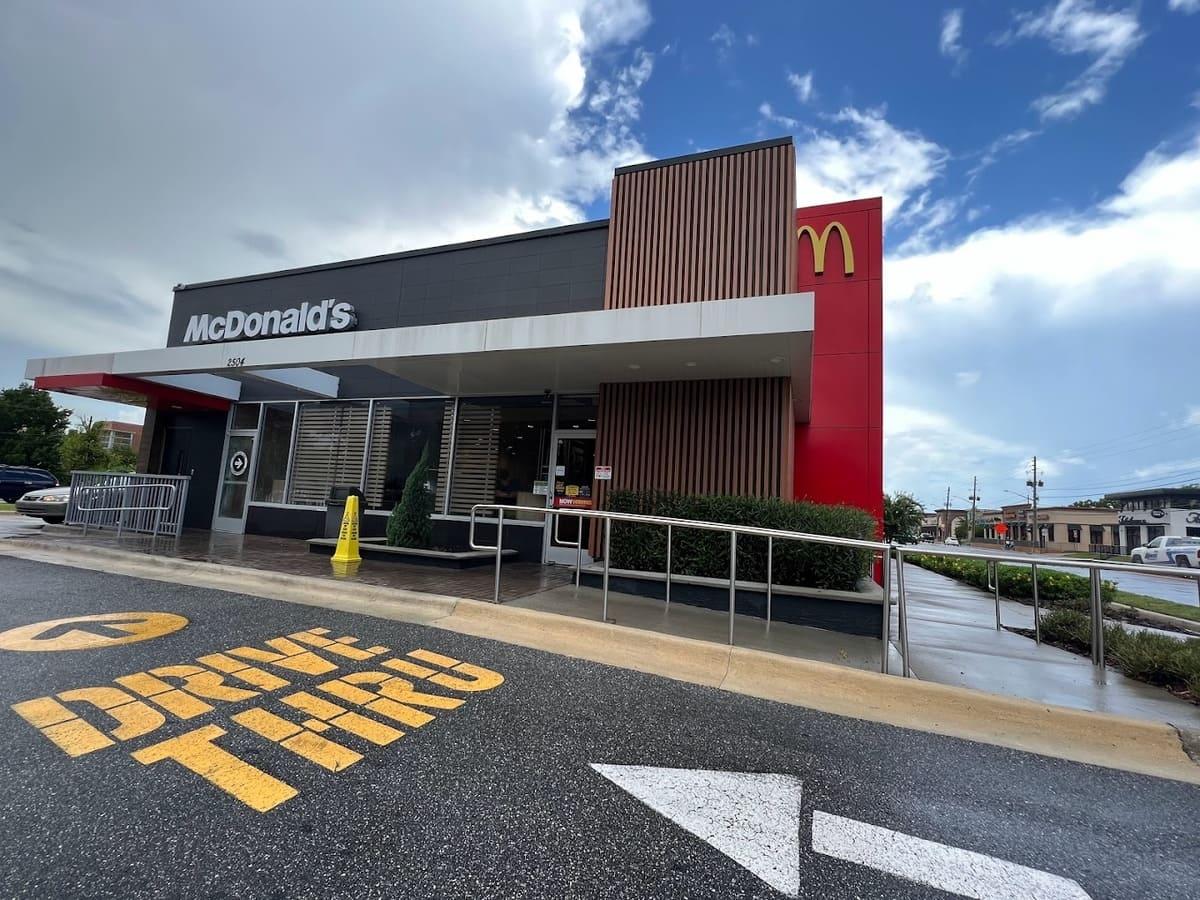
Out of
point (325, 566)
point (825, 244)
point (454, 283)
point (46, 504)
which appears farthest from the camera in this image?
point (46, 504)

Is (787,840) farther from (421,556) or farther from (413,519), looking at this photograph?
(413,519)

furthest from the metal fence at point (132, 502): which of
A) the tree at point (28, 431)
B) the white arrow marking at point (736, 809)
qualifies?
the tree at point (28, 431)

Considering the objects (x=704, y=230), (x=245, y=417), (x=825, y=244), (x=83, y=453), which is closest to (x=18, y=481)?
(x=83, y=453)

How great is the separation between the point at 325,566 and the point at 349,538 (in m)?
0.66

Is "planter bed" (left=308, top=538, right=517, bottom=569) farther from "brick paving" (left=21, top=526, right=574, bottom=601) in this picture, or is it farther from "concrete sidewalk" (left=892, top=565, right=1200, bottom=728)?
"concrete sidewalk" (left=892, top=565, right=1200, bottom=728)

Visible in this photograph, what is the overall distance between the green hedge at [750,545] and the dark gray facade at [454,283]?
186 inches

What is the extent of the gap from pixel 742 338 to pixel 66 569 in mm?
8819

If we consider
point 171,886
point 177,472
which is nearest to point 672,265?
point 171,886

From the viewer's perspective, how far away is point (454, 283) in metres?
11.2

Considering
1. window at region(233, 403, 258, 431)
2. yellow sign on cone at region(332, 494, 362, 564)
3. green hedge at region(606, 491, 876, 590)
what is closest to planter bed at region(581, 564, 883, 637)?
green hedge at region(606, 491, 876, 590)

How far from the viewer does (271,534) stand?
12070mm

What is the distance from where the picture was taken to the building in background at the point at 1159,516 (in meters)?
47.6

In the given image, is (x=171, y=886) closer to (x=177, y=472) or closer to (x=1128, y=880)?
(x=1128, y=880)

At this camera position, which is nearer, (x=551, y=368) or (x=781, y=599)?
(x=781, y=599)
